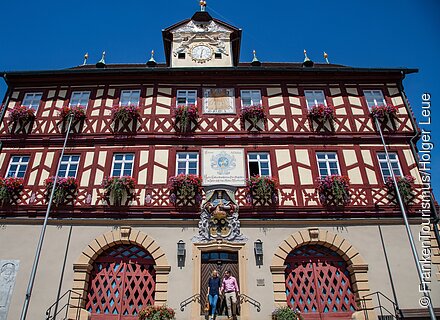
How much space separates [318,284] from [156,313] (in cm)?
561

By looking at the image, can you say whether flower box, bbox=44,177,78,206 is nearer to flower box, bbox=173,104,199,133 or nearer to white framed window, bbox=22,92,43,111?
white framed window, bbox=22,92,43,111

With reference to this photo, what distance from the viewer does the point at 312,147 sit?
16141mm

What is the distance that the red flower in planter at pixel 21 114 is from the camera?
1659 centimetres

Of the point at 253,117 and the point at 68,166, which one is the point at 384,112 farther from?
the point at 68,166

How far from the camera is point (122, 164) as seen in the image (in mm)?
15797

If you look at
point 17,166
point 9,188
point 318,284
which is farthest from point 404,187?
point 17,166

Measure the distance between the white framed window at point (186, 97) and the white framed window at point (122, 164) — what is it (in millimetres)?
3453

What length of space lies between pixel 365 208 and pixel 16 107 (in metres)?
15.3

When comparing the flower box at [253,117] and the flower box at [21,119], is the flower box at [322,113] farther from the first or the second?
the flower box at [21,119]

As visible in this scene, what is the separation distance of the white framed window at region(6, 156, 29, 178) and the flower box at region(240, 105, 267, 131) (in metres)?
9.29

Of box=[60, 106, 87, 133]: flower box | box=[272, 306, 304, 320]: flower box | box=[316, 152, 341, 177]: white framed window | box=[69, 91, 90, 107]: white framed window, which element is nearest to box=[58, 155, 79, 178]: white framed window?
box=[60, 106, 87, 133]: flower box

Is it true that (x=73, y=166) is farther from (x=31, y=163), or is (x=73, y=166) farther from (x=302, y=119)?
(x=302, y=119)

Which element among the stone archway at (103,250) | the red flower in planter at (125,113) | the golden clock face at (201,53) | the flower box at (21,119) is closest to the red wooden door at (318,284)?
the stone archway at (103,250)

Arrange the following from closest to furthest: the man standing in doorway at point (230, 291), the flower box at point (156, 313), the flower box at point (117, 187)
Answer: the flower box at point (156, 313), the man standing in doorway at point (230, 291), the flower box at point (117, 187)
